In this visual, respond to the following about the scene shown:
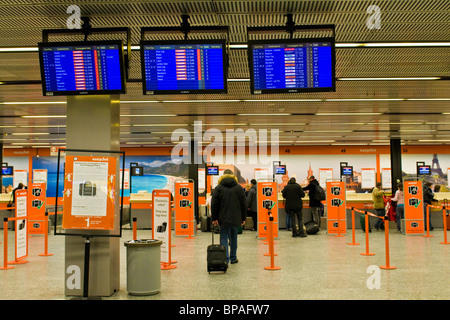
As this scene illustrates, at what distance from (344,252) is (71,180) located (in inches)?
253

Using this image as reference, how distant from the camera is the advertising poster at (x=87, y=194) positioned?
560cm

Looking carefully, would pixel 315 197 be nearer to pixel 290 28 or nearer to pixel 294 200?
pixel 294 200

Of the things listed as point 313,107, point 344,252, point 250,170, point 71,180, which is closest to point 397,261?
point 344,252

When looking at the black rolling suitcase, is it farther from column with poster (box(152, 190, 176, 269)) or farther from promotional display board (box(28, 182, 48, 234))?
promotional display board (box(28, 182, 48, 234))

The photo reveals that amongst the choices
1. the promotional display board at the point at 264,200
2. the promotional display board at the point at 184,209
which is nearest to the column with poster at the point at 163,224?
the promotional display board at the point at 264,200

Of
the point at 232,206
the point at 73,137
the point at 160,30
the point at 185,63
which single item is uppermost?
the point at 160,30

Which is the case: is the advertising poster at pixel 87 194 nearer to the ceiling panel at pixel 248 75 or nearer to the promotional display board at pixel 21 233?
the ceiling panel at pixel 248 75

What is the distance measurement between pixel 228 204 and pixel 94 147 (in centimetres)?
283

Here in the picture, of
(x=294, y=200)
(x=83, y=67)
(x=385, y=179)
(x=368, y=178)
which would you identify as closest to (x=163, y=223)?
(x=83, y=67)

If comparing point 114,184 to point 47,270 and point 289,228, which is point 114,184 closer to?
point 47,270

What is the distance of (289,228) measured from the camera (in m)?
14.6

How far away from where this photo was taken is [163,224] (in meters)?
7.93

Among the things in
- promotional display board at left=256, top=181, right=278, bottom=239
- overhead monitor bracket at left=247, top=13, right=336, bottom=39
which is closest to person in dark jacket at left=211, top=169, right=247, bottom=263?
overhead monitor bracket at left=247, top=13, right=336, bottom=39

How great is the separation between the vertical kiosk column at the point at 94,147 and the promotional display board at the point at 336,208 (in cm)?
868
